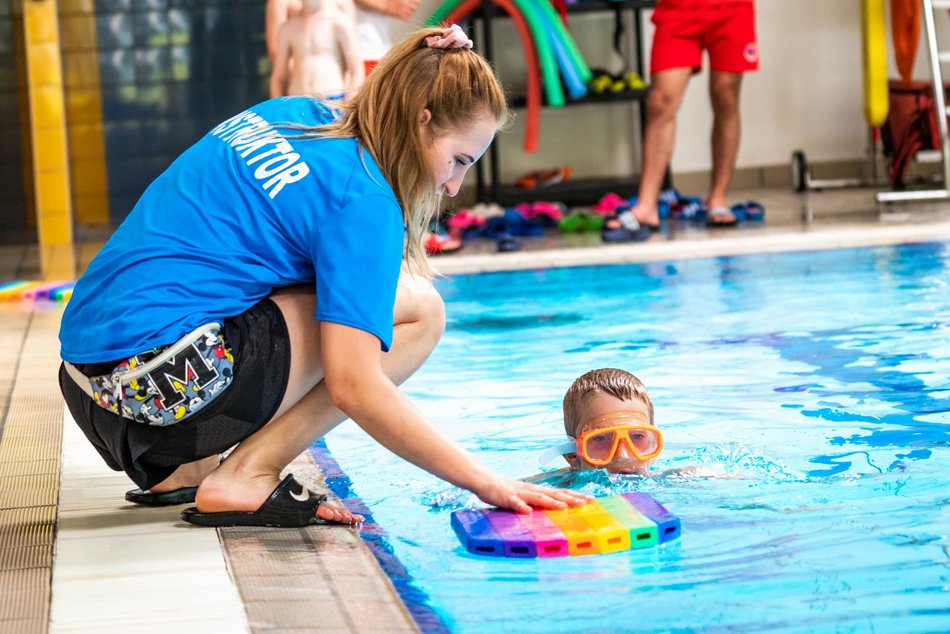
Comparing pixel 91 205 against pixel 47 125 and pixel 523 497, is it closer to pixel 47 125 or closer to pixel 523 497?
pixel 47 125

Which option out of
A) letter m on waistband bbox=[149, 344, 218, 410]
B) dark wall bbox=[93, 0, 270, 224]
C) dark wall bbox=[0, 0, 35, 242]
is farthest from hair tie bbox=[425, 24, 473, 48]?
dark wall bbox=[0, 0, 35, 242]

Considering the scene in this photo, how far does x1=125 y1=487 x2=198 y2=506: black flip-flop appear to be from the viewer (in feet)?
8.19

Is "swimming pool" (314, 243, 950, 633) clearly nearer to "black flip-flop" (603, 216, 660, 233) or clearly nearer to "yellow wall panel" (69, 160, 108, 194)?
"black flip-flop" (603, 216, 660, 233)

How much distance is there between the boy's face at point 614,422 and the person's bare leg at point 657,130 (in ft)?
13.9

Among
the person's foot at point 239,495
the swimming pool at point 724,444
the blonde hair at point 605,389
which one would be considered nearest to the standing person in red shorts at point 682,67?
the swimming pool at point 724,444

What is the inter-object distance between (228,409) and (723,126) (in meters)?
5.33

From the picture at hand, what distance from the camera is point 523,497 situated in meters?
2.17

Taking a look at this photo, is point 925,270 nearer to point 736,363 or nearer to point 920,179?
point 736,363

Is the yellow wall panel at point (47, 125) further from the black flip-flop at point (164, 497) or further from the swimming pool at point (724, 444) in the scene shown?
the black flip-flop at point (164, 497)

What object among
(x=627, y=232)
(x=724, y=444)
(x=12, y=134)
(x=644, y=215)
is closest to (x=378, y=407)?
(x=724, y=444)

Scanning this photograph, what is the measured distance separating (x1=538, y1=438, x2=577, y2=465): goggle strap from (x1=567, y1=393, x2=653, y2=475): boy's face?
0.9 inches

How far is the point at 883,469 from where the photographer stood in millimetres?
2666

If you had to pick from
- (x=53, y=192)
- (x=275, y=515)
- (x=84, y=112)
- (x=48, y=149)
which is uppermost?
(x=84, y=112)

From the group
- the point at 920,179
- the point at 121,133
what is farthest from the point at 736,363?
the point at 121,133
